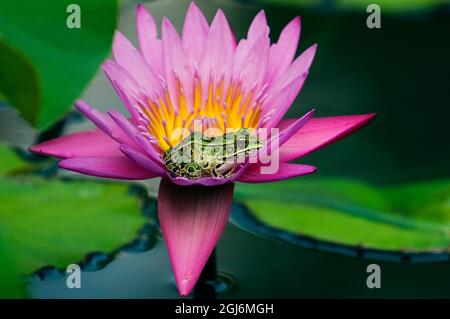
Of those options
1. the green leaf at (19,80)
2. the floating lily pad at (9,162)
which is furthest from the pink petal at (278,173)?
the floating lily pad at (9,162)

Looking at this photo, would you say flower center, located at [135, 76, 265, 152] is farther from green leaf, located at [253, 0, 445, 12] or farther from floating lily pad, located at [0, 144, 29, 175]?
green leaf, located at [253, 0, 445, 12]

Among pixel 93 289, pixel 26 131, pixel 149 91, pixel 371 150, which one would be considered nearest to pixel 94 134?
pixel 149 91

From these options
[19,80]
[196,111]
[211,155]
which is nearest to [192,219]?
[211,155]

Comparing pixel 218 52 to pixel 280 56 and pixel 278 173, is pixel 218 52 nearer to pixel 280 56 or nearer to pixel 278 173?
pixel 280 56

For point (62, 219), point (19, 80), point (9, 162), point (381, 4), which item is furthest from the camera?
point (381, 4)

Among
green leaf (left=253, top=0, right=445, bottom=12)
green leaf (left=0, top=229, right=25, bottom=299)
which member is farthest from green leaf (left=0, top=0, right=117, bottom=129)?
green leaf (left=253, top=0, right=445, bottom=12)

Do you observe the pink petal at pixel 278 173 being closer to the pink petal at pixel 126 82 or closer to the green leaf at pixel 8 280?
the pink petal at pixel 126 82
